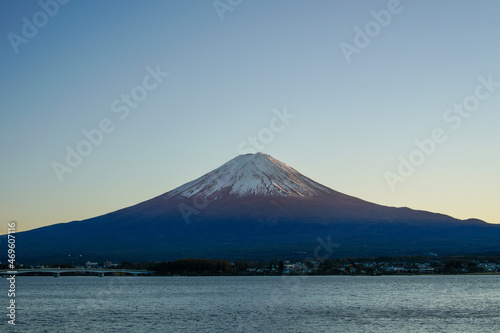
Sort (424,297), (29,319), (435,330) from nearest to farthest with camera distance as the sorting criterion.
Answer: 1. (435,330)
2. (29,319)
3. (424,297)

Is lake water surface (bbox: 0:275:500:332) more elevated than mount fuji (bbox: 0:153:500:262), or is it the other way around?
mount fuji (bbox: 0:153:500:262)

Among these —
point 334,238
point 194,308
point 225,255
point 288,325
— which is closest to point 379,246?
point 334,238

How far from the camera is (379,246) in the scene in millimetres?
170500

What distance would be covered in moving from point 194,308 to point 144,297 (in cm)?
1594

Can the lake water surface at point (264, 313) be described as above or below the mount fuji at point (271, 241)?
below

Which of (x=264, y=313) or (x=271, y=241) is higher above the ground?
(x=271, y=241)

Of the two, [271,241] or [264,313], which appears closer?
[264,313]

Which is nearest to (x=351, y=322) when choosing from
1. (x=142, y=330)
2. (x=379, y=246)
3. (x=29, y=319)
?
(x=142, y=330)

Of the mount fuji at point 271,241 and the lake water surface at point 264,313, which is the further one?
the mount fuji at point 271,241

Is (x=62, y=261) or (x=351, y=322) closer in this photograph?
(x=351, y=322)

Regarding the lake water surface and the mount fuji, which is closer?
the lake water surface

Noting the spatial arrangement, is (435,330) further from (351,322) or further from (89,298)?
(89,298)

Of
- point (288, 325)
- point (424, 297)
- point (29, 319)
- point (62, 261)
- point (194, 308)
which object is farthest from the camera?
point (62, 261)

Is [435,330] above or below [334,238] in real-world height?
below
